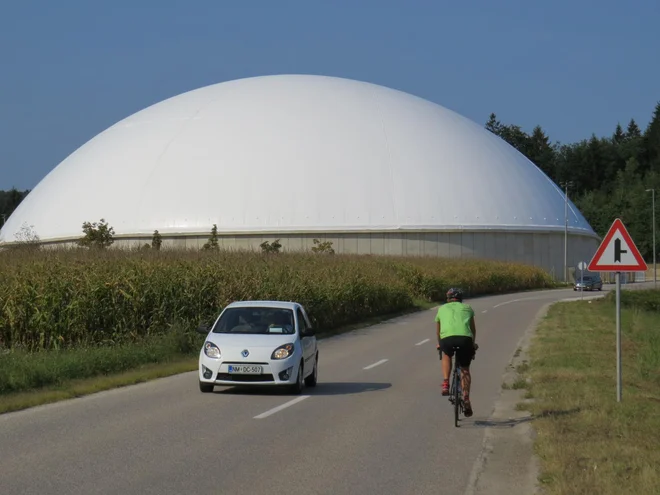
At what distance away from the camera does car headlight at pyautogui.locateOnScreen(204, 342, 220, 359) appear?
13766mm

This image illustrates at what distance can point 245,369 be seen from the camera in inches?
539

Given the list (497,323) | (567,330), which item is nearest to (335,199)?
(497,323)

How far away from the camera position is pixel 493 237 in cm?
7075

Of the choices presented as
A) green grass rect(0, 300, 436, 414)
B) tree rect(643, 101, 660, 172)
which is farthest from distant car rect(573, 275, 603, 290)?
tree rect(643, 101, 660, 172)

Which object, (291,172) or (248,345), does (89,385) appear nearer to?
(248,345)

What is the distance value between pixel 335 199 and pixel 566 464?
189ft

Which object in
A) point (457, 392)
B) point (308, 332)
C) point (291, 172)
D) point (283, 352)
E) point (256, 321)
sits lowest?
point (457, 392)

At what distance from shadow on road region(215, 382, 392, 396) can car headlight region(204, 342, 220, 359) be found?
2.16ft

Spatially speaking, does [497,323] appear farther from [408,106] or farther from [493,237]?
[408,106]

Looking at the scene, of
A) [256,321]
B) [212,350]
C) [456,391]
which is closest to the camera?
[456,391]

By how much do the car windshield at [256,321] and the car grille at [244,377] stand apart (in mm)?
940

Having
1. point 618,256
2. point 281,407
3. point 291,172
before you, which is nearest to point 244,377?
point 281,407

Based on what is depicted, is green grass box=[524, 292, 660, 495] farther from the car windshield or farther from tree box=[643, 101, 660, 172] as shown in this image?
tree box=[643, 101, 660, 172]

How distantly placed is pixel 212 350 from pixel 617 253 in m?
5.85
